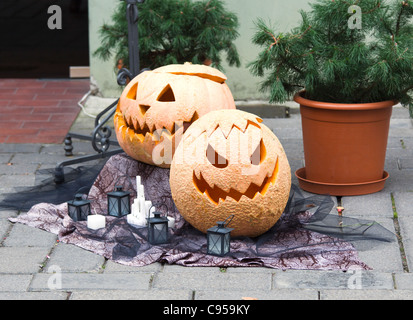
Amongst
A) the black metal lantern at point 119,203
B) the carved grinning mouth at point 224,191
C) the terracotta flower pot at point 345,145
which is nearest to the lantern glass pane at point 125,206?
the black metal lantern at point 119,203

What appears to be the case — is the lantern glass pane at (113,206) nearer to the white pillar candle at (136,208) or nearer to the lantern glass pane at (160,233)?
the white pillar candle at (136,208)

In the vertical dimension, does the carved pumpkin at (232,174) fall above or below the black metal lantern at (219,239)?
above

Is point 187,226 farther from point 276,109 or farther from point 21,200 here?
point 276,109

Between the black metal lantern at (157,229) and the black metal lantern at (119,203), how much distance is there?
51 cm

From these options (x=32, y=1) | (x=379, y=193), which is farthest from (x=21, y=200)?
(x=32, y=1)

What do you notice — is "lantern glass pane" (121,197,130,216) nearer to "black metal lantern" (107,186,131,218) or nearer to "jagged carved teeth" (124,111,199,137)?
"black metal lantern" (107,186,131,218)

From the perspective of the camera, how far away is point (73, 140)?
7.11 meters

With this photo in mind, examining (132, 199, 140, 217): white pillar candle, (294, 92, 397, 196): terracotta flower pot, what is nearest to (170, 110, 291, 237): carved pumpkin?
(132, 199, 140, 217): white pillar candle

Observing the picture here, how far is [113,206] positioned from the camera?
16.3ft

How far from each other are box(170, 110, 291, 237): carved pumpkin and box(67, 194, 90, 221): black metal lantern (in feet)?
2.40

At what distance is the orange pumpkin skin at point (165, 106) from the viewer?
503 centimetres

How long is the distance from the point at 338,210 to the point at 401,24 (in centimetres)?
144

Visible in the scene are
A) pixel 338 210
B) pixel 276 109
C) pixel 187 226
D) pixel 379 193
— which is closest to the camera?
pixel 187 226

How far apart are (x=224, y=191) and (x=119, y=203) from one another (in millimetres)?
888
